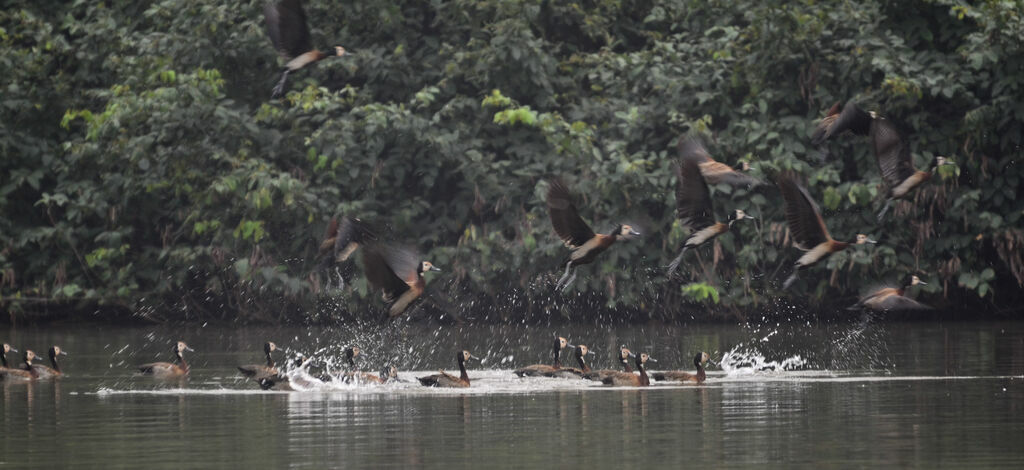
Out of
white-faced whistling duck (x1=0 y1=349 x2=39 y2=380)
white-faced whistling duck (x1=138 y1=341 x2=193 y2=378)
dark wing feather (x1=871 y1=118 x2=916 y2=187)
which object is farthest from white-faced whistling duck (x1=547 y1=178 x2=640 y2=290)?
white-faced whistling duck (x1=0 y1=349 x2=39 y2=380)

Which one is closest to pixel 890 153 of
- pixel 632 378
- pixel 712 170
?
pixel 712 170

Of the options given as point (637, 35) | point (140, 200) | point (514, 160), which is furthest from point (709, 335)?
point (140, 200)

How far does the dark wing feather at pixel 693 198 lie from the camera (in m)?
19.5

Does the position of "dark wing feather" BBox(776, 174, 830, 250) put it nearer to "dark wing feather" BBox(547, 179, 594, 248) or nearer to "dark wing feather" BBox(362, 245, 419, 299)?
"dark wing feather" BBox(547, 179, 594, 248)

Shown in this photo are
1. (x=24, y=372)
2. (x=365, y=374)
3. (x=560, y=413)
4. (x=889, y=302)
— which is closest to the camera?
(x=560, y=413)

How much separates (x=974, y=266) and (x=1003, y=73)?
280 cm

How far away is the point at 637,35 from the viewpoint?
3062cm

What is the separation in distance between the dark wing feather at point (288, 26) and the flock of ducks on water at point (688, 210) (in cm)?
1

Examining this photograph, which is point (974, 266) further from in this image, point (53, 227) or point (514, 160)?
point (53, 227)

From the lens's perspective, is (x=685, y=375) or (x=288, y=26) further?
(x=288, y=26)

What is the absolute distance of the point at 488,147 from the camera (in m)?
29.9

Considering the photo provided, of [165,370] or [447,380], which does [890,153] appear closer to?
[447,380]

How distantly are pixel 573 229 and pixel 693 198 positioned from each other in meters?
1.50

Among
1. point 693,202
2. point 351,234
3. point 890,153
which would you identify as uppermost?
point 890,153
